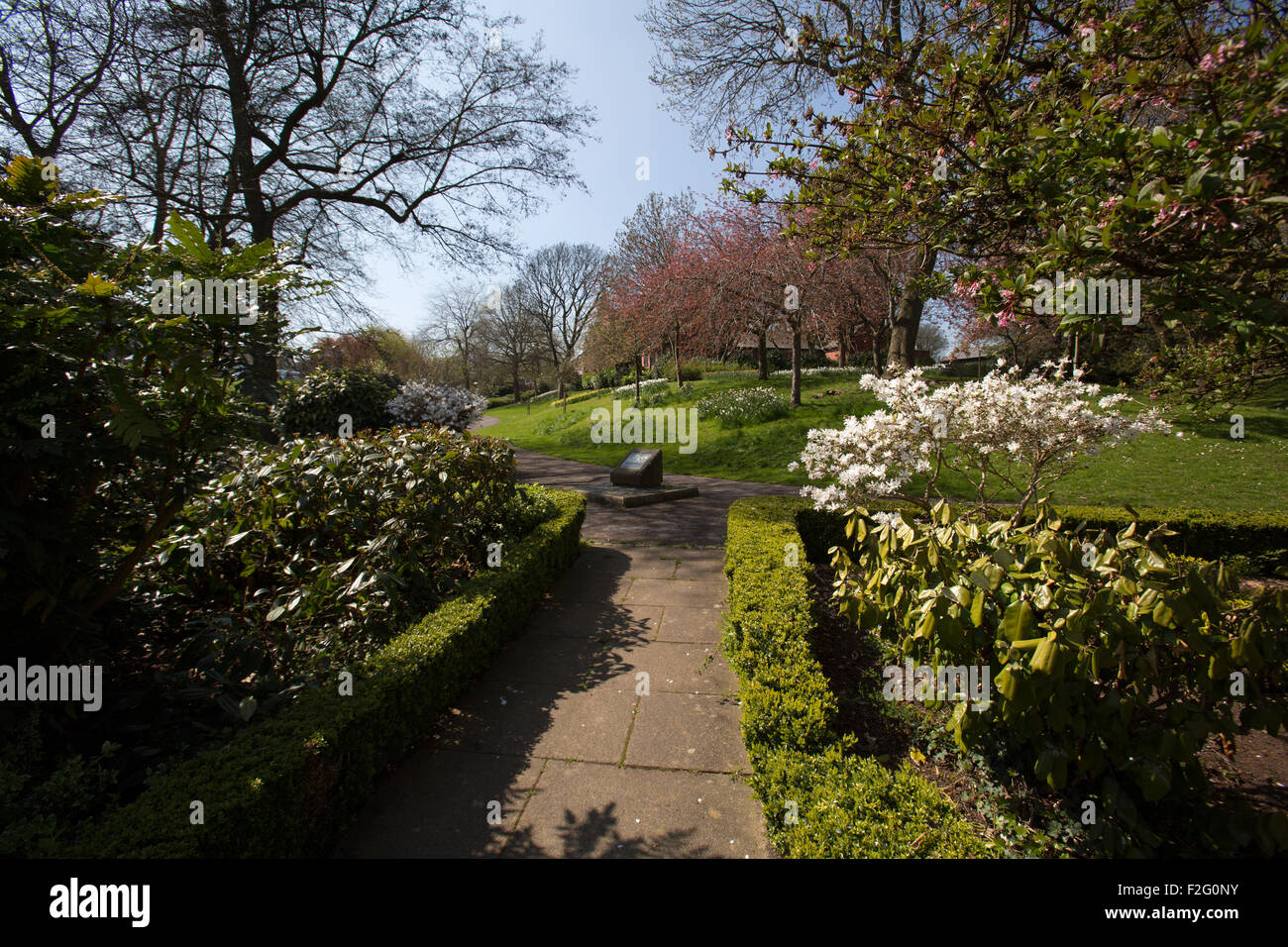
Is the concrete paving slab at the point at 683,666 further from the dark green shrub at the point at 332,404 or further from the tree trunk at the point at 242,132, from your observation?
the tree trunk at the point at 242,132

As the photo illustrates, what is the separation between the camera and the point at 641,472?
1087 centimetres

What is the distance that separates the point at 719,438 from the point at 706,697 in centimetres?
1243

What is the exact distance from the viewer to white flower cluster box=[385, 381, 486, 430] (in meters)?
11.3

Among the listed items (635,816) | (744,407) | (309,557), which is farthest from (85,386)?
(744,407)

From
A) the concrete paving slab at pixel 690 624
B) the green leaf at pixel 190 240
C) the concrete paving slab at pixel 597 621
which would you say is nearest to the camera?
the green leaf at pixel 190 240

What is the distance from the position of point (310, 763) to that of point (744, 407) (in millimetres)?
15900

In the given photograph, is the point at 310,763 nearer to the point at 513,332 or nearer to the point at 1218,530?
the point at 1218,530

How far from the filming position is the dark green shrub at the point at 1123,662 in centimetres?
210

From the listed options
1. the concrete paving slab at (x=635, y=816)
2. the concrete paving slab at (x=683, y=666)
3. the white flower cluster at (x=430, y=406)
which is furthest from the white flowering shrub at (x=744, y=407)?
the concrete paving slab at (x=635, y=816)

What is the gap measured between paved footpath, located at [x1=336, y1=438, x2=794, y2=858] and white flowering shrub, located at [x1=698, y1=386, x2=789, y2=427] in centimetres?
1153

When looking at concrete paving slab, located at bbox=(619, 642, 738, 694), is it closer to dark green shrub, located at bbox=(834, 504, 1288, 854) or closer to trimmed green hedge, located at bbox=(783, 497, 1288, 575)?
dark green shrub, located at bbox=(834, 504, 1288, 854)

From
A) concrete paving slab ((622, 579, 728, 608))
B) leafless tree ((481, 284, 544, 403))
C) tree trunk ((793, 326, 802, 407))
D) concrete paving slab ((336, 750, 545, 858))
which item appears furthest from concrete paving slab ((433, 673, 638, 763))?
leafless tree ((481, 284, 544, 403))

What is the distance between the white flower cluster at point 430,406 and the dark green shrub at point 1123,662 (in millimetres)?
10030
